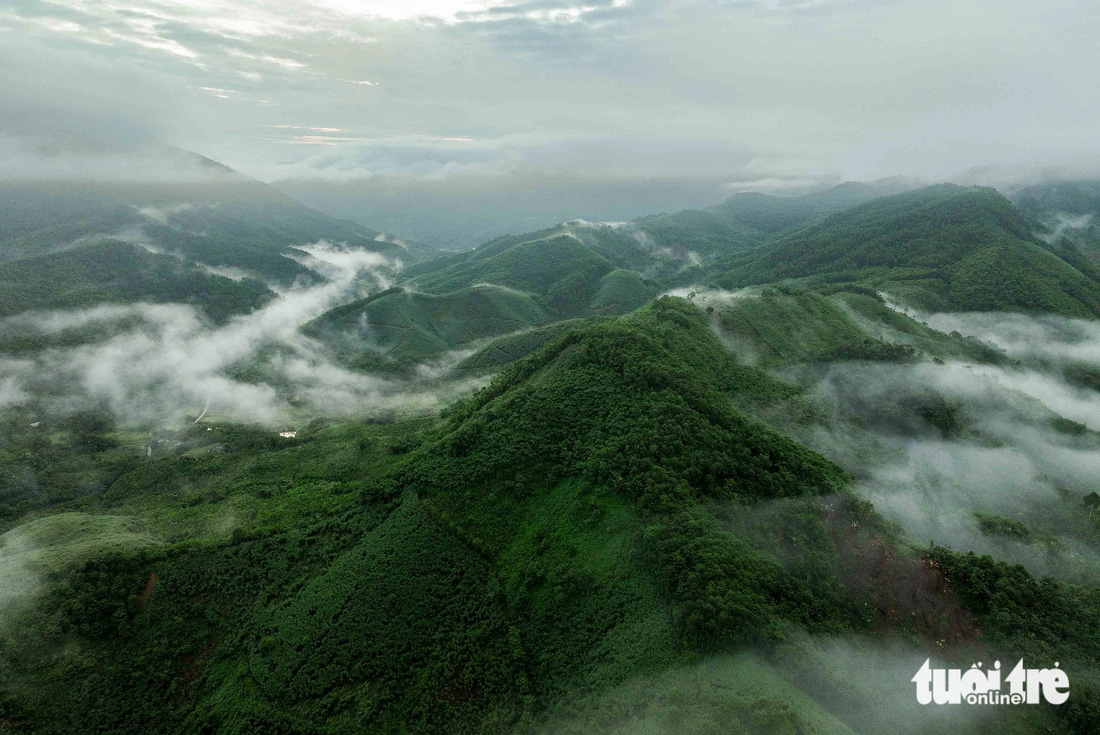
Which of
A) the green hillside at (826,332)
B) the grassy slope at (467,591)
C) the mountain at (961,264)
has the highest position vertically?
the mountain at (961,264)

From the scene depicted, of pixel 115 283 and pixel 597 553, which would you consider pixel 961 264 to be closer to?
pixel 597 553

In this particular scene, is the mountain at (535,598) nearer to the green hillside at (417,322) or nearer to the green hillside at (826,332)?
the green hillside at (826,332)

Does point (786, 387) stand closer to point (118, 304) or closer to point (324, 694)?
point (324, 694)

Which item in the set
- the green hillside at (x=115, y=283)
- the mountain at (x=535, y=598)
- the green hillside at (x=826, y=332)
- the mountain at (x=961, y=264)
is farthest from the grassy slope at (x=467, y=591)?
the green hillside at (x=115, y=283)

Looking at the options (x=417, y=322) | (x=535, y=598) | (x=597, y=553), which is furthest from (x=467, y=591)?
(x=417, y=322)

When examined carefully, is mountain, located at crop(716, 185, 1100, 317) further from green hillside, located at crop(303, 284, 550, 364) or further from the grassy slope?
the grassy slope

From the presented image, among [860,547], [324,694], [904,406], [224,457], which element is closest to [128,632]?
[324,694]
